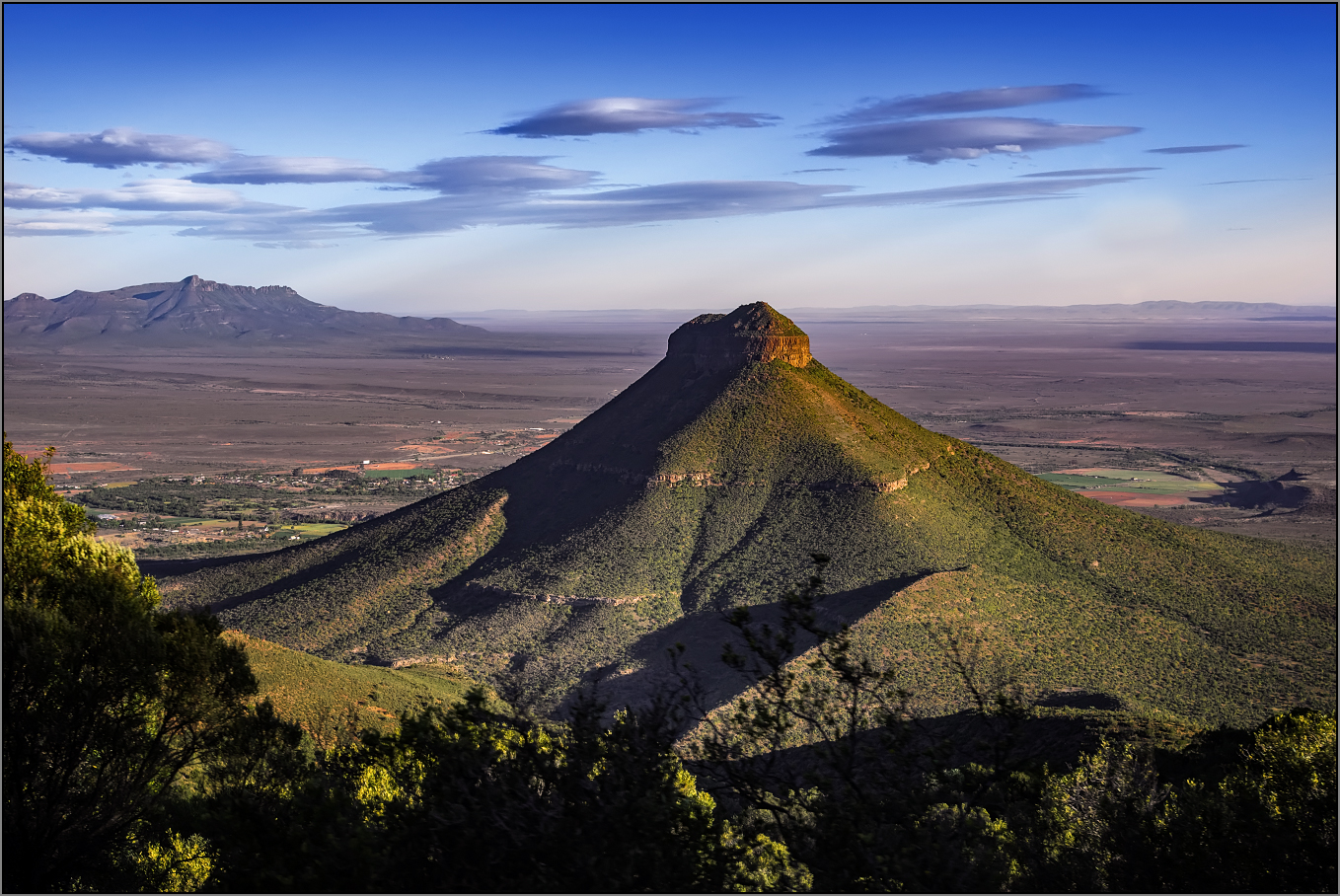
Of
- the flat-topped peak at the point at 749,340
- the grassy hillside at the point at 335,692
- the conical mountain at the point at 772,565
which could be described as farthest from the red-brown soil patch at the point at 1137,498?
the grassy hillside at the point at 335,692

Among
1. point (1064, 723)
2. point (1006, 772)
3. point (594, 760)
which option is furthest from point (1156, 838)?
point (1064, 723)

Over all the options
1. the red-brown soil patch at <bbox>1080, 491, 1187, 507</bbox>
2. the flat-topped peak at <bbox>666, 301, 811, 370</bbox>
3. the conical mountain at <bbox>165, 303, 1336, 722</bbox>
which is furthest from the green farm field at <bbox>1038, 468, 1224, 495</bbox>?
the flat-topped peak at <bbox>666, 301, 811, 370</bbox>

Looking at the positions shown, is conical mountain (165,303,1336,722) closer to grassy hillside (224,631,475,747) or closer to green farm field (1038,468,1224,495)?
grassy hillside (224,631,475,747)

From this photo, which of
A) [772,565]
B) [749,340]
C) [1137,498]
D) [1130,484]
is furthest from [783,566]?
[1130,484]

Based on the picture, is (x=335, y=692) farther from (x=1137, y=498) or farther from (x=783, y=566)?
(x=1137, y=498)

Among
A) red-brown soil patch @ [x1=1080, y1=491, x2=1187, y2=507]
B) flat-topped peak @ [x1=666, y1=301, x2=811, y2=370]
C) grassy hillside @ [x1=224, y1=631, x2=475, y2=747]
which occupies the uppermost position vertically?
flat-topped peak @ [x1=666, y1=301, x2=811, y2=370]

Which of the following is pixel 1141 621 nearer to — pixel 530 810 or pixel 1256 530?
pixel 530 810
